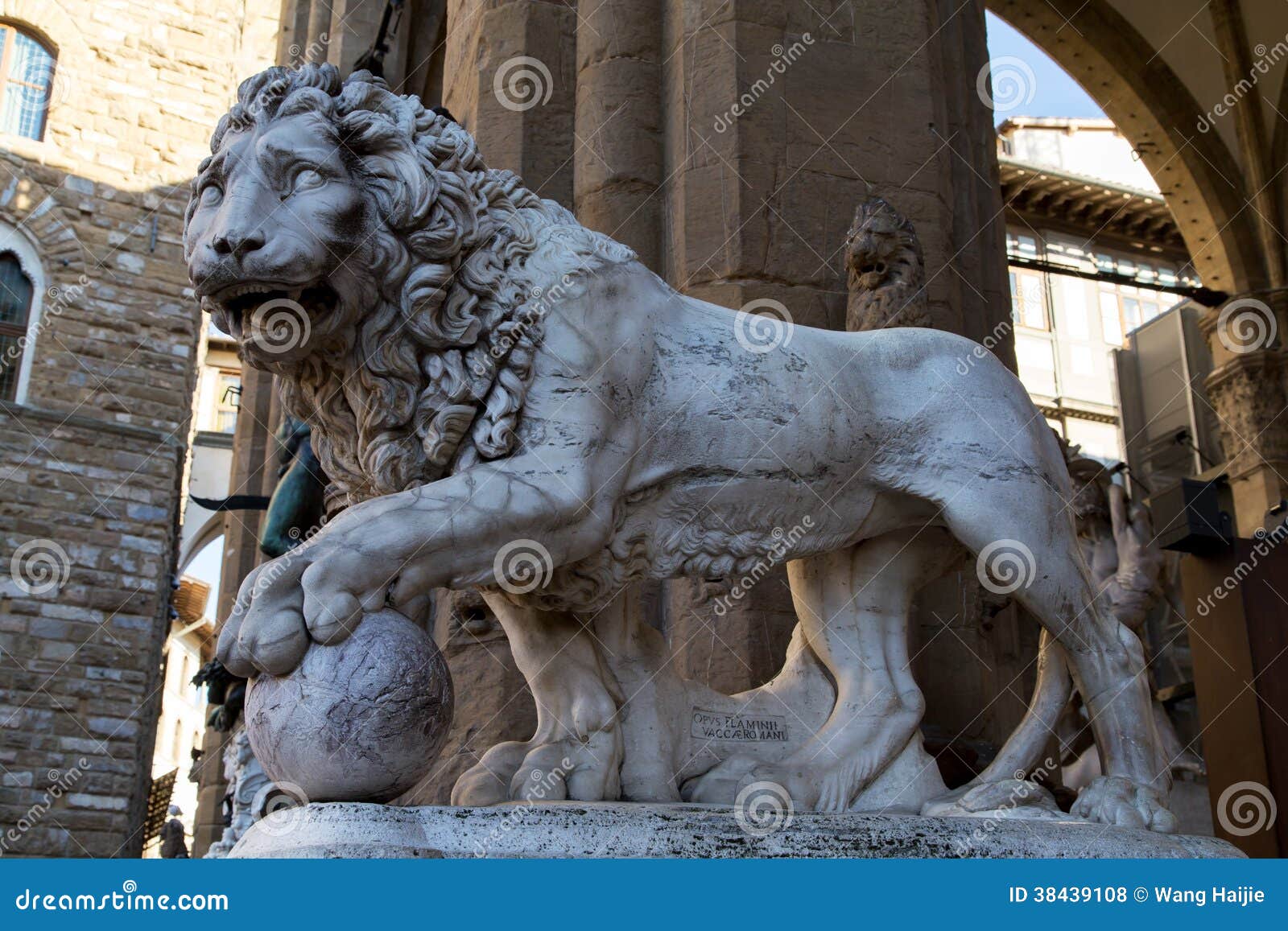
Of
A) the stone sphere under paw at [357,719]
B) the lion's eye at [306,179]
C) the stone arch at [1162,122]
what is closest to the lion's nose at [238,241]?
the lion's eye at [306,179]

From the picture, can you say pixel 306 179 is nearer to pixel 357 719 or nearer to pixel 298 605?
pixel 298 605

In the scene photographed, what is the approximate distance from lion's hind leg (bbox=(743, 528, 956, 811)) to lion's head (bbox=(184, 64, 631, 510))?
36.5 inches

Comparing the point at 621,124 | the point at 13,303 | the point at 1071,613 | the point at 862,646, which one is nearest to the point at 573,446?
the point at 862,646

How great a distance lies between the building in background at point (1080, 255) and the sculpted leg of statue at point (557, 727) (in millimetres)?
19279

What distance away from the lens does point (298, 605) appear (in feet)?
8.42

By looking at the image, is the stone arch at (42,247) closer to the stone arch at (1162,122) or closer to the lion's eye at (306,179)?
the stone arch at (1162,122)

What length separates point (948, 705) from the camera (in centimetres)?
444

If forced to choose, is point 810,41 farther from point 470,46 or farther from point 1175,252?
point 1175,252

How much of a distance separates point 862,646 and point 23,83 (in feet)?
57.9

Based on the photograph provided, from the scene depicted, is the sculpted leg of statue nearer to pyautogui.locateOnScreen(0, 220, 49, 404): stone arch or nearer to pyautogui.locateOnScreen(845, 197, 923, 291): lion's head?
pyautogui.locateOnScreen(845, 197, 923, 291): lion's head

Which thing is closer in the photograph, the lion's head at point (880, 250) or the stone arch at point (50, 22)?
the lion's head at point (880, 250)

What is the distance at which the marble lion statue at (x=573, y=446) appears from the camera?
2775 millimetres

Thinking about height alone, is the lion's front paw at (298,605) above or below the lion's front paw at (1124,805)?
above

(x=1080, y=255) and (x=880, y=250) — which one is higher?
(x=1080, y=255)
